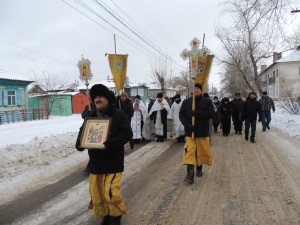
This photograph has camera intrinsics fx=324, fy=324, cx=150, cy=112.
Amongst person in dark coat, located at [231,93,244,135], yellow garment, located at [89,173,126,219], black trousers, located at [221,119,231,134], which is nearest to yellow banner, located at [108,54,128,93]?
black trousers, located at [221,119,231,134]

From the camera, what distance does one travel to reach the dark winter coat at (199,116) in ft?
20.1

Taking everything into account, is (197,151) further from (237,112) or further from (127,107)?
(237,112)

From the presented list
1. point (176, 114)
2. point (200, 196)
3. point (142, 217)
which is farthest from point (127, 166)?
point (176, 114)

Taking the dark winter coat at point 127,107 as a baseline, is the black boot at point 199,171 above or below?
below

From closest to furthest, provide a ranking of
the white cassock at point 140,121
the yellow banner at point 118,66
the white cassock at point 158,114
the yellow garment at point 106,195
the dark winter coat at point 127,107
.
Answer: the yellow garment at point 106,195 → the dark winter coat at point 127,107 → the yellow banner at point 118,66 → the white cassock at point 140,121 → the white cassock at point 158,114

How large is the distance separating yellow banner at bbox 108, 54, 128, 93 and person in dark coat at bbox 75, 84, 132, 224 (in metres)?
6.33

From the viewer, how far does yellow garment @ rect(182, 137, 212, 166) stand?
607cm

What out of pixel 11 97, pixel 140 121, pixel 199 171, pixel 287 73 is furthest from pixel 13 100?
pixel 287 73

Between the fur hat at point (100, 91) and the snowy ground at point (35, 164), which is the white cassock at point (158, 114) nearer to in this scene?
the snowy ground at point (35, 164)

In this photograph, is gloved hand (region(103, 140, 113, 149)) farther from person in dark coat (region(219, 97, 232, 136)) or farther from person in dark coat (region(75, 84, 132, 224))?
person in dark coat (region(219, 97, 232, 136))

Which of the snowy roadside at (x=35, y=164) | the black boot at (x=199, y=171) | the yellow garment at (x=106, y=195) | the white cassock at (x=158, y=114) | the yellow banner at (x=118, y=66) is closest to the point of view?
the yellow garment at (x=106, y=195)

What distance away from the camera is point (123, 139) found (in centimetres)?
383

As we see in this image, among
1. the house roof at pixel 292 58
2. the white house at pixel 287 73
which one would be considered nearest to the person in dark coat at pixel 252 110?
the white house at pixel 287 73

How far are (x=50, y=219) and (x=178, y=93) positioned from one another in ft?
27.8
